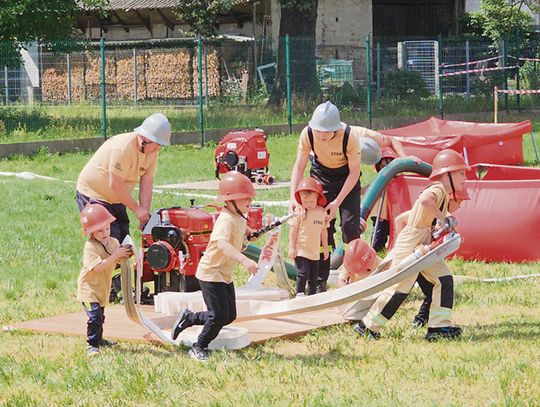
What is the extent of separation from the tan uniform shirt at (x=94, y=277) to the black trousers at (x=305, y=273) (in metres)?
2.17

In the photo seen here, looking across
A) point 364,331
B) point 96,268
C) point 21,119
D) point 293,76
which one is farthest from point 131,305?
point 293,76

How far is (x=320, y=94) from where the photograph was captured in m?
30.1

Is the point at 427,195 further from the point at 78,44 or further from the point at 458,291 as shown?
the point at 78,44

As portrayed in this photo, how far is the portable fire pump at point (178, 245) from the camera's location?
30.7 ft

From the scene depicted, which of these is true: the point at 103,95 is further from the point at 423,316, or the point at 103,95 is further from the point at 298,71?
Answer: the point at 423,316

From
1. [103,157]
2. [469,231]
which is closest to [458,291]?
[469,231]

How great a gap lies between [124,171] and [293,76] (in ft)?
66.4

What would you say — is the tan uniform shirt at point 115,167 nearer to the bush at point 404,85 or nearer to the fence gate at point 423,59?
the bush at point 404,85

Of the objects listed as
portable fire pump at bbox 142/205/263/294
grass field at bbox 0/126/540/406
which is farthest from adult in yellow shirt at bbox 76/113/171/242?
grass field at bbox 0/126/540/406

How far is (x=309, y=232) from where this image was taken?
9555 mm

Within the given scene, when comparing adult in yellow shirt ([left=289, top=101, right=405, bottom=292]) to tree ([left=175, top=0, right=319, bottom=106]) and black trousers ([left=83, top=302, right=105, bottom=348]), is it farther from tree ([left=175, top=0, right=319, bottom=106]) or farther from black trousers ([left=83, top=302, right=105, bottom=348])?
tree ([left=175, top=0, right=319, bottom=106])

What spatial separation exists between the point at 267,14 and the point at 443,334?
3460 centimetres

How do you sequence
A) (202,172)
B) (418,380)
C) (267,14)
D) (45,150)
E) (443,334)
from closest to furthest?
(418,380) < (443,334) < (202,172) < (45,150) < (267,14)

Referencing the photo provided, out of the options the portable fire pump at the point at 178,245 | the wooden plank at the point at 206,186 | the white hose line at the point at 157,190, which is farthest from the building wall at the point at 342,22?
the portable fire pump at the point at 178,245
